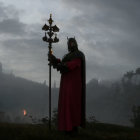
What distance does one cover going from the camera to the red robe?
1088 cm

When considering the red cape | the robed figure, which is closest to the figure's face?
the robed figure

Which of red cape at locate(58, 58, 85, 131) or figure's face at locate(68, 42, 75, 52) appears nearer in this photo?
red cape at locate(58, 58, 85, 131)

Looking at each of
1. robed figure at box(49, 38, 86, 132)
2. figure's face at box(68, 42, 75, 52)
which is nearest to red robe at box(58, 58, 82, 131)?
robed figure at box(49, 38, 86, 132)

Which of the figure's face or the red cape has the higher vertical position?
the figure's face

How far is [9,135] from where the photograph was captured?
10422 mm

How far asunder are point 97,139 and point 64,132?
1.22 metres

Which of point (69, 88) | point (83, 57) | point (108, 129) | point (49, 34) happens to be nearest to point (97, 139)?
point (69, 88)

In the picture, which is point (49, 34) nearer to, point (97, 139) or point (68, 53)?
point (68, 53)

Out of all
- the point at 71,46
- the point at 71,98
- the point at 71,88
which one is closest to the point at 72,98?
the point at 71,98

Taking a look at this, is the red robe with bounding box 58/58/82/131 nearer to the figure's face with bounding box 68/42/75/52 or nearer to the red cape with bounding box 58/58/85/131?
the red cape with bounding box 58/58/85/131

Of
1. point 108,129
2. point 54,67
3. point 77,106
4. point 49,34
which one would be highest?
point 49,34

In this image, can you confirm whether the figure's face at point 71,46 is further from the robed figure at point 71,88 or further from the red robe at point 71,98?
the red robe at point 71,98

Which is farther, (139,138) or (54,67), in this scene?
(139,138)

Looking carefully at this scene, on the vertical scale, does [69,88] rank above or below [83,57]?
below
